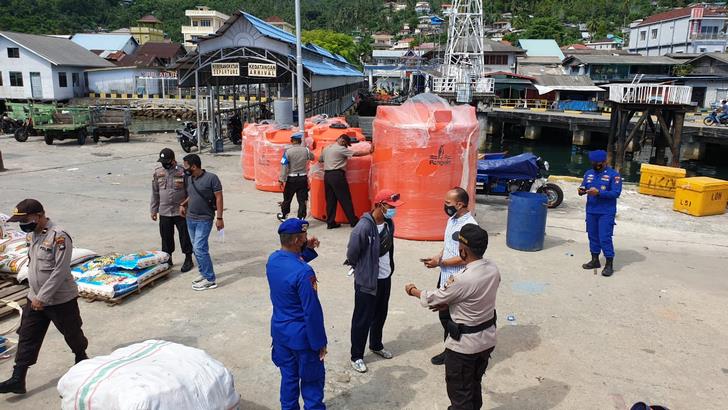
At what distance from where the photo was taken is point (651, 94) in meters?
19.9

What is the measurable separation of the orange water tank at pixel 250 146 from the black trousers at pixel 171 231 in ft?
19.1

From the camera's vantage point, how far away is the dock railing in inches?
754

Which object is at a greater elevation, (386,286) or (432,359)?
(386,286)

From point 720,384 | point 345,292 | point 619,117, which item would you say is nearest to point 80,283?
point 345,292

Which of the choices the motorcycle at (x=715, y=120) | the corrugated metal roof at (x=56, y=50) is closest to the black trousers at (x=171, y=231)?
the motorcycle at (x=715, y=120)

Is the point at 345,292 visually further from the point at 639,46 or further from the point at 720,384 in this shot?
the point at 639,46

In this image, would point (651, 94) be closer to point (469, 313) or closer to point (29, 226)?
point (469, 313)

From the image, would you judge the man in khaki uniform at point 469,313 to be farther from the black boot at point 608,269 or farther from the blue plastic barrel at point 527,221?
the blue plastic barrel at point 527,221

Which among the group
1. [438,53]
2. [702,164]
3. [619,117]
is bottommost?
[702,164]

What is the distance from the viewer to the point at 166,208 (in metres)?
6.71

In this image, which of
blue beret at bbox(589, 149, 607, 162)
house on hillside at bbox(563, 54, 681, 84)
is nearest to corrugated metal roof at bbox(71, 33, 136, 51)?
house on hillside at bbox(563, 54, 681, 84)

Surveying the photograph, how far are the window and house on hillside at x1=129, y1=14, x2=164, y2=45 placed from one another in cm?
4809

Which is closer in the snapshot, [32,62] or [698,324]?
[698,324]

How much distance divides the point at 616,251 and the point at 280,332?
6.94 meters
